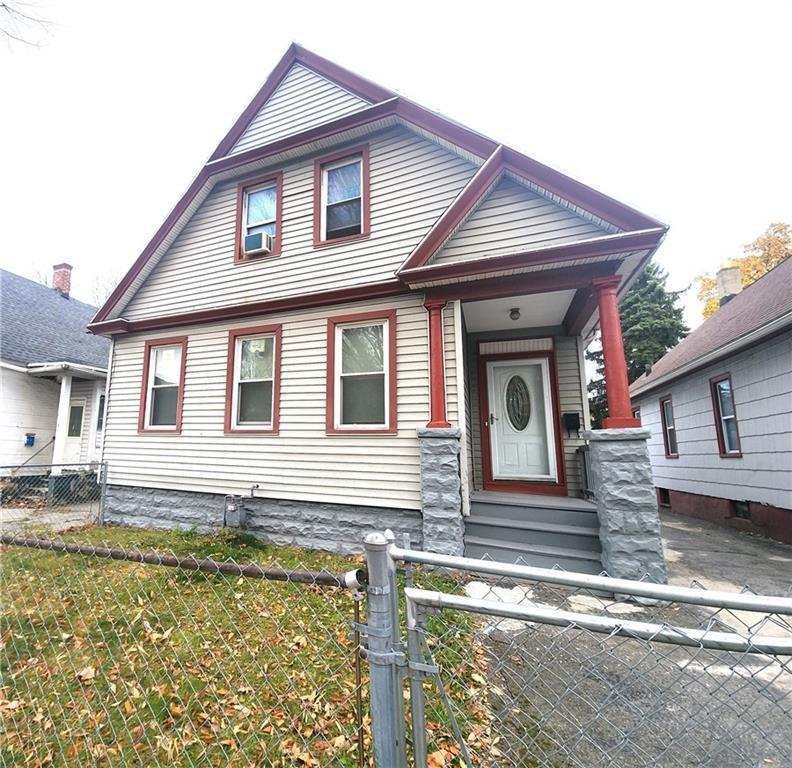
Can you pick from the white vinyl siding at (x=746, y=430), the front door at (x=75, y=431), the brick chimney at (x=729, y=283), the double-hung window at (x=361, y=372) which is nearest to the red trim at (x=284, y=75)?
the double-hung window at (x=361, y=372)

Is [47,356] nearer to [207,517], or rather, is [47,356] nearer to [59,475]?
[59,475]

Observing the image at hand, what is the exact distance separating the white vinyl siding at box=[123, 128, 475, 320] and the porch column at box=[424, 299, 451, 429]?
3.28 feet

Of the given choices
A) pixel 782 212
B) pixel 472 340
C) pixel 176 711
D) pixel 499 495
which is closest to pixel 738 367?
pixel 472 340

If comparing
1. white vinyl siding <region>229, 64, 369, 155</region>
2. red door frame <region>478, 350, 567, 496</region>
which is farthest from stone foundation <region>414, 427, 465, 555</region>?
white vinyl siding <region>229, 64, 369, 155</region>

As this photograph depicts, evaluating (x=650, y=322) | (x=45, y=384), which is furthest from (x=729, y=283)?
(x=45, y=384)

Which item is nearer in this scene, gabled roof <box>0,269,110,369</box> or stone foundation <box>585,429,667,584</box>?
stone foundation <box>585,429,667,584</box>

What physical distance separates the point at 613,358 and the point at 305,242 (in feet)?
16.5

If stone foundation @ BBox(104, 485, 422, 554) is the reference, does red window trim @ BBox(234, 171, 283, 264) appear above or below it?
above

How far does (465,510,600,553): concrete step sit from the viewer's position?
178 inches

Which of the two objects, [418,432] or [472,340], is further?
[472,340]

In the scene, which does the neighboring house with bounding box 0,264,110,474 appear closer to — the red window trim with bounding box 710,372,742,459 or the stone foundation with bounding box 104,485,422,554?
the stone foundation with bounding box 104,485,422,554

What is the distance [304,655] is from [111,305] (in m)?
7.57

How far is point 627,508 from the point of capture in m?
4.10

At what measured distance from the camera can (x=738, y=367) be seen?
23.5 feet
